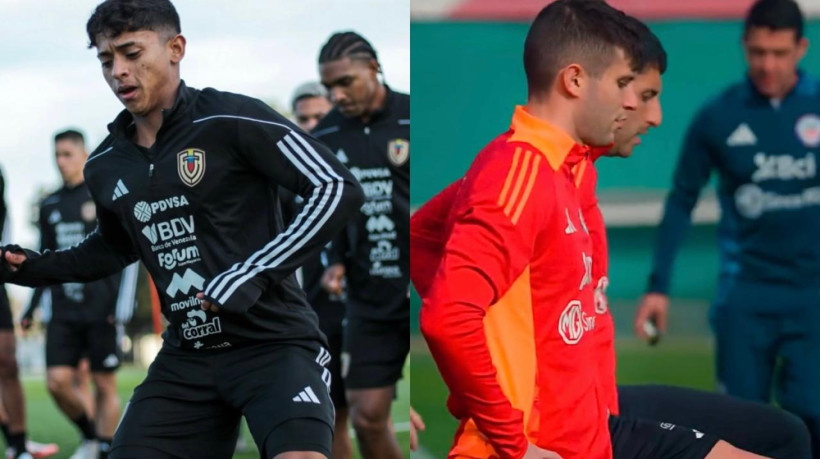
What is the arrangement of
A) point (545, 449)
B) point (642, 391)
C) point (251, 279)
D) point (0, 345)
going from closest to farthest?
1. point (545, 449)
2. point (251, 279)
3. point (642, 391)
4. point (0, 345)

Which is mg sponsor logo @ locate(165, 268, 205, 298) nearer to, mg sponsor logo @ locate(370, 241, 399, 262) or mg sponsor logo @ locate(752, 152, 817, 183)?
mg sponsor logo @ locate(370, 241, 399, 262)

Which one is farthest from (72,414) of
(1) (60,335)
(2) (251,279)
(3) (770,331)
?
(2) (251,279)

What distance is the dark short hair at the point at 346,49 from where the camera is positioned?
5.84m

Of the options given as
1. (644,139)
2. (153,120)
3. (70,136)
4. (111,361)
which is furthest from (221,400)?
(644,139)

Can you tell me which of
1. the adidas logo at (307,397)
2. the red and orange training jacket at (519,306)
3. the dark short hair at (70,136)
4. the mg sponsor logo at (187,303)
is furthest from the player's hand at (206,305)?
the dark short hair at (70,136)

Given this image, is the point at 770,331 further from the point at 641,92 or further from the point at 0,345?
the point at 0,345

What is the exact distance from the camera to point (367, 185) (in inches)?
234

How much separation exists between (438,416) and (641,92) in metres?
5.26

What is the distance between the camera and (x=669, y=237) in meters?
5.60

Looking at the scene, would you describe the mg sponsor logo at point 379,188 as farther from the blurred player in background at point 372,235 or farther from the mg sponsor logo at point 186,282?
the mg sponsor logo at point 186,282

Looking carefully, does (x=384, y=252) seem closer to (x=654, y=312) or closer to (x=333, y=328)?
(x=333, y=328)

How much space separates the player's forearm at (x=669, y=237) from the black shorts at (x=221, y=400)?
7.61 ft

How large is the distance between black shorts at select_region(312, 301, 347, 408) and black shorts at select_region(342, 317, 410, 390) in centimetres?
27

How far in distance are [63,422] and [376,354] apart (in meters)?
6.24
